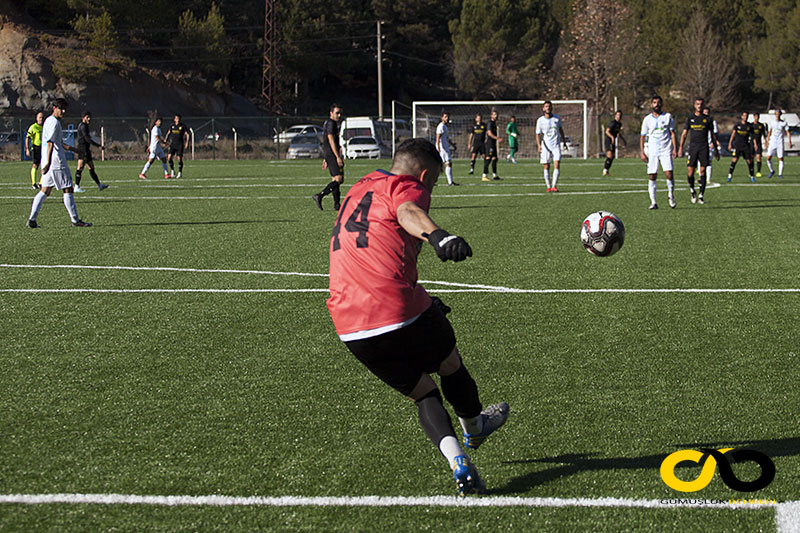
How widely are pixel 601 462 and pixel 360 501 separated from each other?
47.8 inches

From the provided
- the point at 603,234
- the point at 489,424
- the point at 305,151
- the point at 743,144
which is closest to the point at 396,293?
the point at 489,424

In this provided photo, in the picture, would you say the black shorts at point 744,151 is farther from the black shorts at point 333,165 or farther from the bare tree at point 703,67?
the bare tree at point 703,67

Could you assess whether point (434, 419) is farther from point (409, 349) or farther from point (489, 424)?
point (489, 424)

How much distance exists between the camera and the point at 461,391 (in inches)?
169

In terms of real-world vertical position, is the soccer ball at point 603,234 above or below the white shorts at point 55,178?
below

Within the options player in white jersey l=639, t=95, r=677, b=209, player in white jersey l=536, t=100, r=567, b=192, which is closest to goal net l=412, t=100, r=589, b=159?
player in white jersey l=536, t=100, r=567, b=192

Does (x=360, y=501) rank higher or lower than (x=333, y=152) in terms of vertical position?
lower

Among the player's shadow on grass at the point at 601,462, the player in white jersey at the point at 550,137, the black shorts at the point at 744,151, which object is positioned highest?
the player in white jersey at the point at 550,137

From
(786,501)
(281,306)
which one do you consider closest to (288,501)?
(786,501)

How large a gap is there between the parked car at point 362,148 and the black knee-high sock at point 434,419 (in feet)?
135

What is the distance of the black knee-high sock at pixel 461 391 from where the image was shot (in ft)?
14.1

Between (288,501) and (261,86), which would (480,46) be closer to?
(261,86)

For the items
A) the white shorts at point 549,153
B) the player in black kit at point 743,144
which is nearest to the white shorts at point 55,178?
the white shorts at point 549,153
